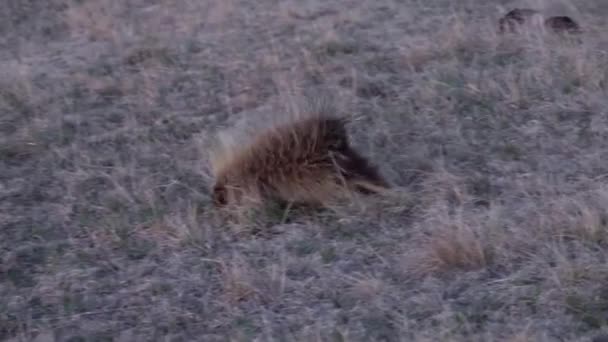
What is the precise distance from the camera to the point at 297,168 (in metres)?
5.26

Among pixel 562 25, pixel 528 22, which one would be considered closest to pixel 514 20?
pixel 528 22

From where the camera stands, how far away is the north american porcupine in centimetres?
520

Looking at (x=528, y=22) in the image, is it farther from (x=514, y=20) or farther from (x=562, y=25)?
(x=562, y=25)

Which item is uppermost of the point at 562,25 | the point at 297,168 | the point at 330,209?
the point at 297,168

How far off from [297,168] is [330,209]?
303 millimetres

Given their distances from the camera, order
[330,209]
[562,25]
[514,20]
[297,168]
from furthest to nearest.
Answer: [514,20], [562,25], [297,168], [330,209]

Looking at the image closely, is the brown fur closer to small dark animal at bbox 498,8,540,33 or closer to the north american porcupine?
small dark animal at bbox 498,8,540,33

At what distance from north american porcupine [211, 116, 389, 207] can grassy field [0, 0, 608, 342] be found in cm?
13

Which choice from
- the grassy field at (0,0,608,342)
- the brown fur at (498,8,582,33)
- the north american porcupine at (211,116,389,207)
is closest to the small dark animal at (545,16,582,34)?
the brown fur at (498,8,582,33)

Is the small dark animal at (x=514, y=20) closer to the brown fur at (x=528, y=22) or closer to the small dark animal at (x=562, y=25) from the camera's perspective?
the brown fur at (x=528, y=22)

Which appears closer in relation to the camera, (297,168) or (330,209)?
(330,209)

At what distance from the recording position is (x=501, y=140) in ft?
19.7

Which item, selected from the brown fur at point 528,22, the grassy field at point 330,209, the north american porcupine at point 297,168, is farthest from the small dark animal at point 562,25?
the north american porcupine at point 297,168

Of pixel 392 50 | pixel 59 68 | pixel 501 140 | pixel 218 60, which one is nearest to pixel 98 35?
pixel 59 68
